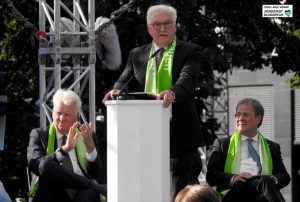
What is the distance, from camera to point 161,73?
782cm

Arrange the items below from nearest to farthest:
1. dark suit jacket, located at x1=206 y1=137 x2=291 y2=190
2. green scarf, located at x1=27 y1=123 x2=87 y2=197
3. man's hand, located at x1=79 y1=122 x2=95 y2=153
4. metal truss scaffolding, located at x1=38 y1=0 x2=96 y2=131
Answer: man's hand, located at x1=79 y1=122 x2=95 y2=153, green scarf, located at x1=27 y1=123 x2=87 y2=197, dark suit jacket, located at x1=206 y1=137 x2=291 y2=190, metal truss scaffolding, located at x1=38 y1=0 x2=96 y2=131

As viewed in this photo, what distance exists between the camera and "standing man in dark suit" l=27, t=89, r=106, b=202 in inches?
313

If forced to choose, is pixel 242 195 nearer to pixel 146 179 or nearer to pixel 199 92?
pixel 146 179

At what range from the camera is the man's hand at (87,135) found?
7.95 metres

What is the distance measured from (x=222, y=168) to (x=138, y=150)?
1777 mm

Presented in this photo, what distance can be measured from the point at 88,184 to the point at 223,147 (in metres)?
1.16

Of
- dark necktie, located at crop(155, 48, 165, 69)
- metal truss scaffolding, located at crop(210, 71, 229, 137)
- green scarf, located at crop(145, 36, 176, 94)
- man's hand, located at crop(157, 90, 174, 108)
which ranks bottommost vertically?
metal truss scaffolding, located at crop(210, 71, 229, 137)

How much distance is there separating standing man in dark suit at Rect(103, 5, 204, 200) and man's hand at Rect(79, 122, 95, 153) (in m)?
0.37

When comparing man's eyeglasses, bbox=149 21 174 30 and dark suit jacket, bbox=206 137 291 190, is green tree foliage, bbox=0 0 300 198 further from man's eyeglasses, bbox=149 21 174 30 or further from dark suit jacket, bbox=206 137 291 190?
man's eyeglasses, bbox=149 21 174 30

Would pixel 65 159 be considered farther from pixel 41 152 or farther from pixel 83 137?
pixel 83 137

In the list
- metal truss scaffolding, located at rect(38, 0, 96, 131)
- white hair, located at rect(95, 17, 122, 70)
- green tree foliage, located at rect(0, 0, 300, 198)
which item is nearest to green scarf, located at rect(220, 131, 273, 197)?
metal truss scaffolding, located at rect(38, 0, 96, 131)

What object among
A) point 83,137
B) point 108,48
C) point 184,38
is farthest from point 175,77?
point 184,38

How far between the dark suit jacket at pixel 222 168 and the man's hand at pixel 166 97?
1.35m

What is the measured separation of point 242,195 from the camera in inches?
318
